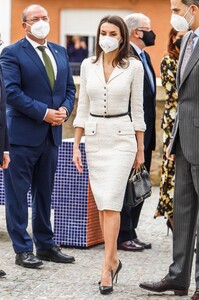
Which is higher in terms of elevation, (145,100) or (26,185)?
(145,100)

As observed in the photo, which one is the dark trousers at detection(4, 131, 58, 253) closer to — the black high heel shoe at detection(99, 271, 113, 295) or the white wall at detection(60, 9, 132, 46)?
the black high heel shoe at detection(99, 271, 113, 295)

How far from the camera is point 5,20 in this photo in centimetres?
3528

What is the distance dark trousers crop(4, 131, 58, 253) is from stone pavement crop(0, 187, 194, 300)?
244mm

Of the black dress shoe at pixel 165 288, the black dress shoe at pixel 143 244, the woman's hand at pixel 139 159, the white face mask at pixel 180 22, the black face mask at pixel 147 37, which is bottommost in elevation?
the black dress shoe at pixel 143 244

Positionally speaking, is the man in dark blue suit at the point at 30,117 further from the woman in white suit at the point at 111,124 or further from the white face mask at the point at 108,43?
the white face mask at the point at 108,43

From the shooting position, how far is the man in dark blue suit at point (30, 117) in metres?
8.67

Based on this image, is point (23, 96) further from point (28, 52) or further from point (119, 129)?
point (119, 129)

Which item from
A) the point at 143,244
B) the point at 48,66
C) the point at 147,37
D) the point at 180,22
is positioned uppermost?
the point at 180,22

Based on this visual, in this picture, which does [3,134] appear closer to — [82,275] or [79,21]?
[82,275]

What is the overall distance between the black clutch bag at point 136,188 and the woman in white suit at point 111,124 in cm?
12

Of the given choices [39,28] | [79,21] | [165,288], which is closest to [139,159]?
[165,288]

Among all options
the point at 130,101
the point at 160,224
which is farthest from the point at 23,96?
the point at 160,224

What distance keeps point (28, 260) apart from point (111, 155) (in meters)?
1.23

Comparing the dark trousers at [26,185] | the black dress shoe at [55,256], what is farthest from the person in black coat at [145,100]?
the dark trousers at [26,185]
